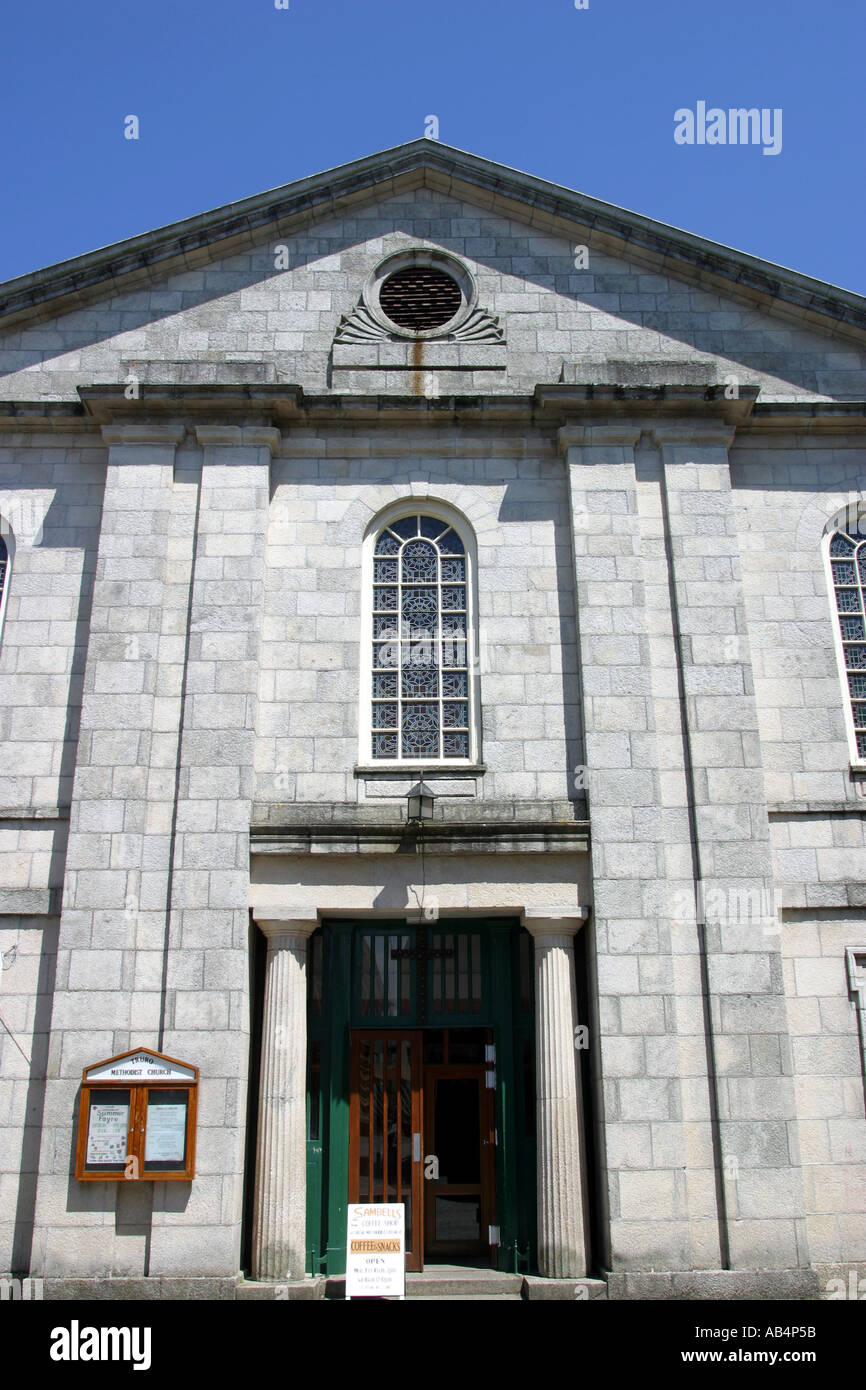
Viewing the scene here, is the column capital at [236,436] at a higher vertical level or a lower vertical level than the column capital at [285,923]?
higher

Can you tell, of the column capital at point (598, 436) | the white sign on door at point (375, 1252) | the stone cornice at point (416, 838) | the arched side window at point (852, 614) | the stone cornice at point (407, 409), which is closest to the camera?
the white sign on door at point (375, 1252)

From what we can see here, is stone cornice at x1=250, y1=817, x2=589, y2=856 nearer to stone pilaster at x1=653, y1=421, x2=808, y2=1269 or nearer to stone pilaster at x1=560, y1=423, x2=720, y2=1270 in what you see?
stone pilaster at x1=560, y1=423, x2=720, y2=1270

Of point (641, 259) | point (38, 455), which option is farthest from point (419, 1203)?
point (641, 259)

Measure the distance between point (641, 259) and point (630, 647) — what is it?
5561 mm

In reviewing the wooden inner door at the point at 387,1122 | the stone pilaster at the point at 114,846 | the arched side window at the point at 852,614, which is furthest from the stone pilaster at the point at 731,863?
the stone pilaster at the point at 114,846

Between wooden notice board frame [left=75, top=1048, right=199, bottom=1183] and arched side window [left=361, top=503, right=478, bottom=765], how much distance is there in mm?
3942

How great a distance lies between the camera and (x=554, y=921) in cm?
1123

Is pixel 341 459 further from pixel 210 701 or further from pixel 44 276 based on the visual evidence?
pixel 44 276

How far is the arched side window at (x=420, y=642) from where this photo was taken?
12.2m

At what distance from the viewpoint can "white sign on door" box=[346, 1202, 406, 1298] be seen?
947 cm

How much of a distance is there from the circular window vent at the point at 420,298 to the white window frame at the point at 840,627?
5.58 meters

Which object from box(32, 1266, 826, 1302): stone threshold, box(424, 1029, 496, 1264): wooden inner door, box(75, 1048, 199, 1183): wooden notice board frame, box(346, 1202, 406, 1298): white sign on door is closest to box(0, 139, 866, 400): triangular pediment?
box(75, 1048, 199, 1183): wooden notice board frame

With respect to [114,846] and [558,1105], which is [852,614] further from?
[114,846]

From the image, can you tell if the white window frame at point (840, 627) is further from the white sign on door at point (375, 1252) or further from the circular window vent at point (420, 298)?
the white sign on door at point (375, 1252)
